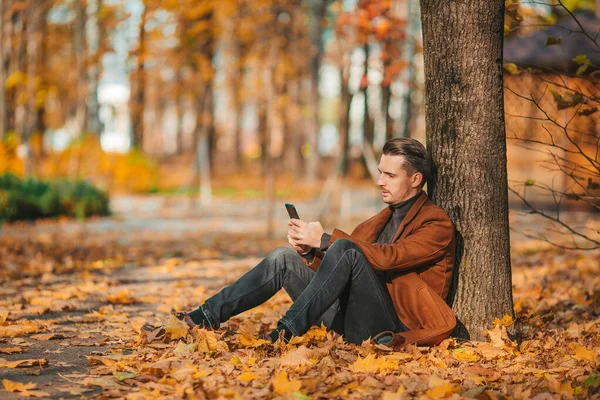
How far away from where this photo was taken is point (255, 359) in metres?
4.02

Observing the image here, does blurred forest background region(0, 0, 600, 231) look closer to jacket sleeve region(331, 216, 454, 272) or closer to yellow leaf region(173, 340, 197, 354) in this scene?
jacket sleeve region(331, 216, 454, 272)

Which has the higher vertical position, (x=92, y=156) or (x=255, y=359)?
(x=92, y=156)

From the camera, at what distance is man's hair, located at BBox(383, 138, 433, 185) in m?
4.28

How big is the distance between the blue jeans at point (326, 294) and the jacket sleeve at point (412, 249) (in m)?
0.06

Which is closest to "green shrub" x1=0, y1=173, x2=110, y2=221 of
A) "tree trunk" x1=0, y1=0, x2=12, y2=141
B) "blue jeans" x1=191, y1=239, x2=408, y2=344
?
"tree trunk" x1=0, y1=0, x2=12, y2=141

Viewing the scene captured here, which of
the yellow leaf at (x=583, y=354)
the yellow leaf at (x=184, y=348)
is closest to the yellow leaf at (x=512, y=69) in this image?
the yellow leaf at (x=583, y=354)

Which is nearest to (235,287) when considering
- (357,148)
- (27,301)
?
(27,301)

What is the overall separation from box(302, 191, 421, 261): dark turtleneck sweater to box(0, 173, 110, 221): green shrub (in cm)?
936

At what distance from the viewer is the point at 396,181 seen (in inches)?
167

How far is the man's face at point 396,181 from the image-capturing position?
4.25 m

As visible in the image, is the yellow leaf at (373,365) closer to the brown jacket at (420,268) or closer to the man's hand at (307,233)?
the brown jacket at (420,268)

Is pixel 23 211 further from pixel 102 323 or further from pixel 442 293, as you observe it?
pixel 442 293

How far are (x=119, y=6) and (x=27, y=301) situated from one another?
33.8 feet

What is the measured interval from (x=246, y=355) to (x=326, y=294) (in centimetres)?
57
